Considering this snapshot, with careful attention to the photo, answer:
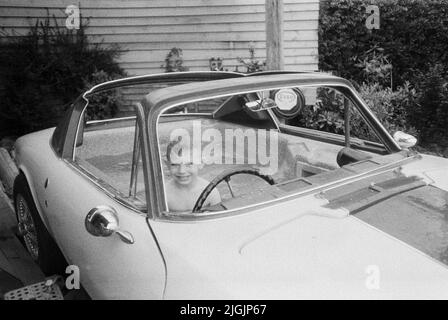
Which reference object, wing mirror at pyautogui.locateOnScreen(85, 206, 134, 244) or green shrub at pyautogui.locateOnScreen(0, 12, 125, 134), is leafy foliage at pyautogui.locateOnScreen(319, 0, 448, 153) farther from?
wing mirror at pyautogui.locateOnScreen(85, 206, 134, 244)

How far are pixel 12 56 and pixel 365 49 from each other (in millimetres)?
5737

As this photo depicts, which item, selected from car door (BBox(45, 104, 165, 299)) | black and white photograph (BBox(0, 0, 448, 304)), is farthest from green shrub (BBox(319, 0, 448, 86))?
car door (BBox(45, 104, 165, 299))

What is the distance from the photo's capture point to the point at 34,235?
11.1 feet

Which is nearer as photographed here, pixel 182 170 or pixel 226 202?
pixel 226 202

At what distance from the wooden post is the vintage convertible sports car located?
8.82 feet

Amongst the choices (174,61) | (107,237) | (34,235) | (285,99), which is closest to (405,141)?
(285,99)

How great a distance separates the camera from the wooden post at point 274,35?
600 centimetres

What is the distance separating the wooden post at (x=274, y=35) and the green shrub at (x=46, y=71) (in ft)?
9.23

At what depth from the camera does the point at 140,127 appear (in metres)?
2.21

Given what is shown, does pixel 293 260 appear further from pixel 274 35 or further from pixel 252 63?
pixel 252 63

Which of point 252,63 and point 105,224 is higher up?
point 252,63

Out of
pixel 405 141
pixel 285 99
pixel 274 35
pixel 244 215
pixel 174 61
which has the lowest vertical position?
pixel 244 215

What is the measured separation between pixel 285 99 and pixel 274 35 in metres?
2.92
